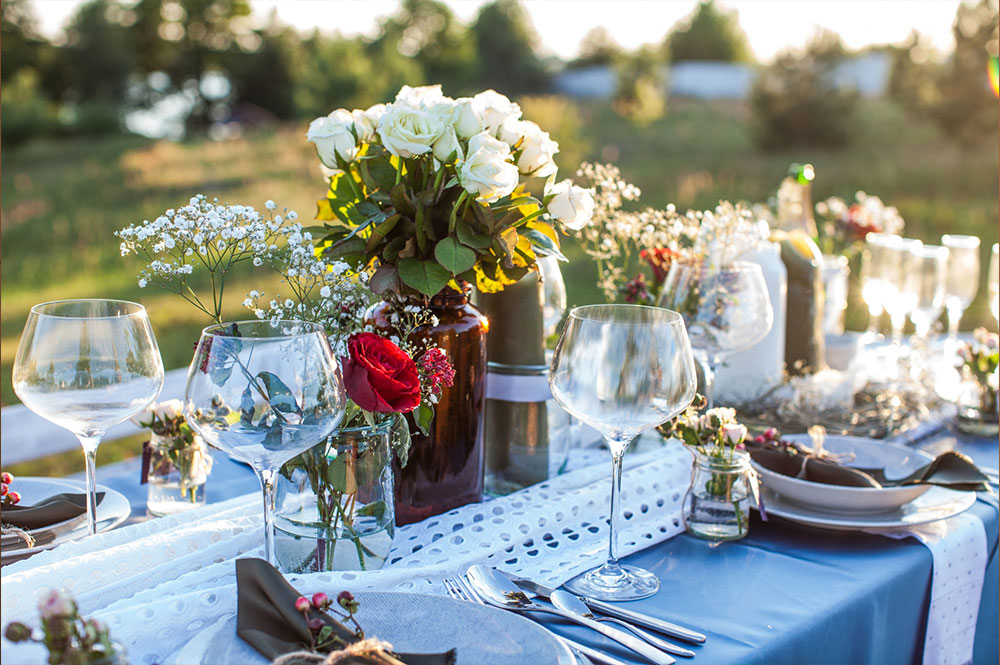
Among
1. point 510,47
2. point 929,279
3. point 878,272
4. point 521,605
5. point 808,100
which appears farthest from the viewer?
point 510,47

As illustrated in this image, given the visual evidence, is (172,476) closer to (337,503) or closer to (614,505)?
(337,503)

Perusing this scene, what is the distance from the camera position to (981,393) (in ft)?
6.30

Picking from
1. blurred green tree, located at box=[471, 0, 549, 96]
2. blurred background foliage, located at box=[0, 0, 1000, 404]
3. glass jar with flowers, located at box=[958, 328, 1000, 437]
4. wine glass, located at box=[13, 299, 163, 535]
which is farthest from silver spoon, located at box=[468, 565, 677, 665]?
blurred green tree, located at box=[471, 0, 549, 96]

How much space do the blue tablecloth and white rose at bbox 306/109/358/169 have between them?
1.96ft

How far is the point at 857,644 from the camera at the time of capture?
1.21m

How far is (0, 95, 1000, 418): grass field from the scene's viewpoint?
905 cm

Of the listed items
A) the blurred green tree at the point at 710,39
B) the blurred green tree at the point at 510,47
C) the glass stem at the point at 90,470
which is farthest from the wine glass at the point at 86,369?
the blurred green tree at the point at 710,39

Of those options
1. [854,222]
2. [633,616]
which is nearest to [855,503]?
[633,616]

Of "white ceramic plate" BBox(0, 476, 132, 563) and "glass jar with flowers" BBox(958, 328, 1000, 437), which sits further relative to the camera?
"glass jar with flowers" BBox(958, 328, 1000, 437)

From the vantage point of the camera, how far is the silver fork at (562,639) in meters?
0.96

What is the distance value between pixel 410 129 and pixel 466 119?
8cm

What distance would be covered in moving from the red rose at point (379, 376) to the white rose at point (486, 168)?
0.87 ft

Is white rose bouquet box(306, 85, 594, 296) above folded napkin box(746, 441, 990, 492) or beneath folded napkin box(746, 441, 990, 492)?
above

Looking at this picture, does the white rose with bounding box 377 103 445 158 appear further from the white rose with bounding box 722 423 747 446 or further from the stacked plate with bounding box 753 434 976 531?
the stacked plate with bounding box 753 434 976 531
